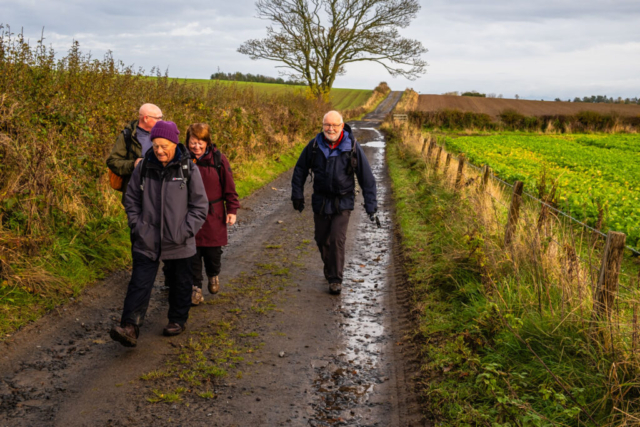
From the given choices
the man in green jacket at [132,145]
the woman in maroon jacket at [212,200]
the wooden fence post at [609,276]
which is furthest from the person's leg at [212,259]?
the wooden fence post at [609,276]

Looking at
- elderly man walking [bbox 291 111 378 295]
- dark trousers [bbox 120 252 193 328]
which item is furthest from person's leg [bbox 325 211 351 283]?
dark trousers [bbox 120 252 193 328]

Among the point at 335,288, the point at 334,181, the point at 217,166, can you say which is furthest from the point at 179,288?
the point at 334,181

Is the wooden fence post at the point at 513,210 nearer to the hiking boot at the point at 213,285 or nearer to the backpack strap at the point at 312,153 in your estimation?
the backpack strap at the point at 312,153

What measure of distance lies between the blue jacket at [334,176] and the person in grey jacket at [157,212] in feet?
6.04

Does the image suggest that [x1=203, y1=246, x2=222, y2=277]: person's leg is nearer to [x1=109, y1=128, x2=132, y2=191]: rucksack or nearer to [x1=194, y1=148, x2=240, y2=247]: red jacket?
[x1=194, y1=148, x2=240, y2=247]: red jacket

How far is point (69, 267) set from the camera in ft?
20.5

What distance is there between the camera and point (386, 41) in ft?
124

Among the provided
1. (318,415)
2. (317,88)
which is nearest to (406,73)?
(317,88)

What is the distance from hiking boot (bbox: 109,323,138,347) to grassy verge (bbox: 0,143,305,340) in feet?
3.78

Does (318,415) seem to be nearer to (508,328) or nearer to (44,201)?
(508,328)

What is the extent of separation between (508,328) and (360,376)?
144cm

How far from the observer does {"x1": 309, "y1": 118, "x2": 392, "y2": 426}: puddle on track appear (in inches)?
155

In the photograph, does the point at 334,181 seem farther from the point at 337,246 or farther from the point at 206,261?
the point at 206,261

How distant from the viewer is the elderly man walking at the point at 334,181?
20.7 feet
